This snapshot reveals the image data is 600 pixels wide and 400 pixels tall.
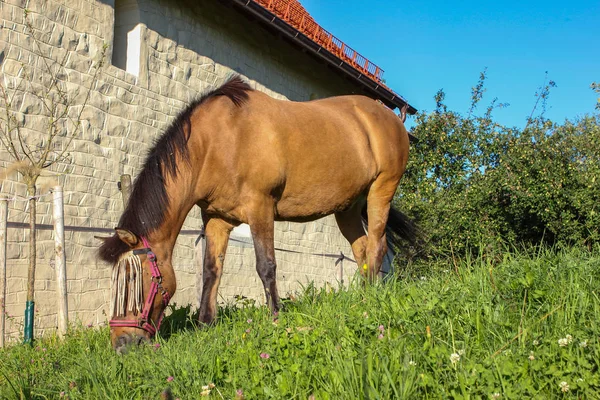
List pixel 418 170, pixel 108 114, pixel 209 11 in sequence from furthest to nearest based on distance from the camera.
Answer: pixel 418 170
pixel 209 11
pixel 108 114

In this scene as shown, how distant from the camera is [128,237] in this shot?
13.6 feet

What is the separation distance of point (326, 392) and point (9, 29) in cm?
614

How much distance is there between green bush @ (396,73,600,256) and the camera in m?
10.7

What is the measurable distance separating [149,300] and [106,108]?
4781 millimetres

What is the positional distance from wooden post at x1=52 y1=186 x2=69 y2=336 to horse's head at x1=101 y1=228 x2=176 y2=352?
156 cm

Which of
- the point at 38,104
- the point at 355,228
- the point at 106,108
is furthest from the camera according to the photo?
the point at 106,108

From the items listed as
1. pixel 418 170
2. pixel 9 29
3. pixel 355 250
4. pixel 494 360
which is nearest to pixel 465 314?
pixel 494 360

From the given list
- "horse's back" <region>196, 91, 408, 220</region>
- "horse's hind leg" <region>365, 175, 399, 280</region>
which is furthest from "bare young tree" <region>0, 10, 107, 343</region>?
"horse's hind leg" <region>365, 175, 399, 280</region>

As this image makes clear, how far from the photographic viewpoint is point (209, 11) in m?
10.4

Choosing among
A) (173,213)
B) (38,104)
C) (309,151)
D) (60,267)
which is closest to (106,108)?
(38,104)

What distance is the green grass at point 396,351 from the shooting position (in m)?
2.48

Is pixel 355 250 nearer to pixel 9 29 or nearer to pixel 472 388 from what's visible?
pixel 472 388

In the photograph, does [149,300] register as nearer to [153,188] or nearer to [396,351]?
[153,188]

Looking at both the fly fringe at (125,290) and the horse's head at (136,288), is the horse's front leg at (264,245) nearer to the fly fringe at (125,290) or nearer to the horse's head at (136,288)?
the horse's head at (136,288)
